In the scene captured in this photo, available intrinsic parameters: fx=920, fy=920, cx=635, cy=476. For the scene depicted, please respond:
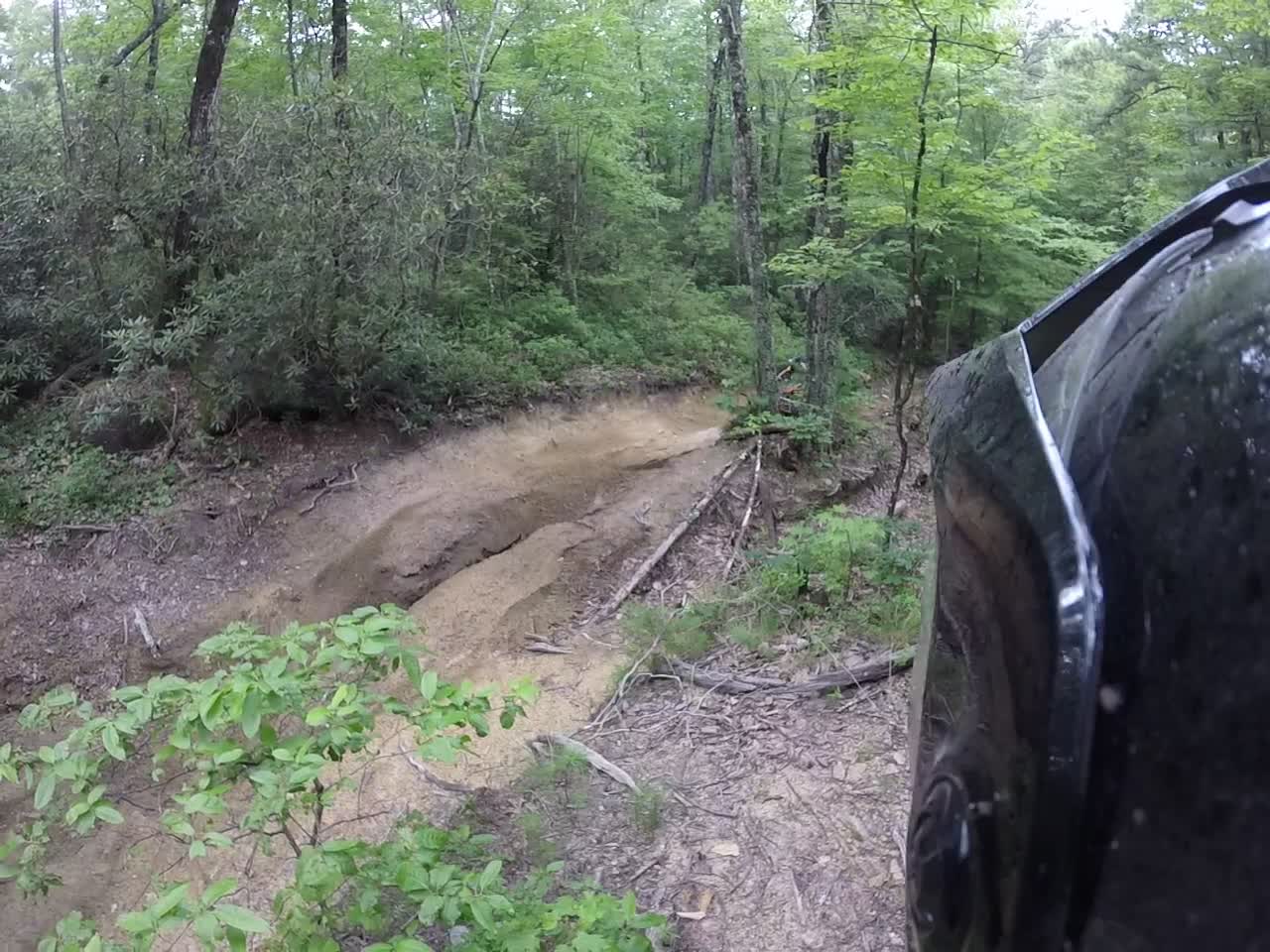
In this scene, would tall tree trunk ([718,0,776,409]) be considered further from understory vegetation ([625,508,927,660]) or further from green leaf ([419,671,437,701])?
green leaf ([419,671,437,701])

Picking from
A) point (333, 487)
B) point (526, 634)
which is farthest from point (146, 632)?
point (526, 634)

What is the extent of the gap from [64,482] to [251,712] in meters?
8.50

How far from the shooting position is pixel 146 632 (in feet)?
27.2

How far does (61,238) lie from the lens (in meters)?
10.4

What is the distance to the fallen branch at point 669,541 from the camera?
884cm

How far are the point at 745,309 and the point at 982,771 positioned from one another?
747 inches

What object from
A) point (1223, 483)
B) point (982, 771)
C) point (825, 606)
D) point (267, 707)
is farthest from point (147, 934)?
point (825, 606)

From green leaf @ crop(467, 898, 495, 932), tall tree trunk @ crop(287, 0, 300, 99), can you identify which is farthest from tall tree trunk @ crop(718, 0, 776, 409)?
green leaf @ crop(467, 898, 495, 932)

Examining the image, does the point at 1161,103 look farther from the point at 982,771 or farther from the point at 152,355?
the point at 982,771

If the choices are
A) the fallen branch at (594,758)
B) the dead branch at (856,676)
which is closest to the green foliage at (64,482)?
the fallen branch at (594,758)

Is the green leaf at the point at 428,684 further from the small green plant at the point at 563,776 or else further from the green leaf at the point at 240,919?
the small green plant at the point at 563,776

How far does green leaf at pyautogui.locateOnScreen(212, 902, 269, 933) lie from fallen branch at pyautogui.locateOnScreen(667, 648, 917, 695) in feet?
13.7

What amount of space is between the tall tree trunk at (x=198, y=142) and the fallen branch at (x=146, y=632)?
3.63 meters

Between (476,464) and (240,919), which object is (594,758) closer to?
(240,919)
